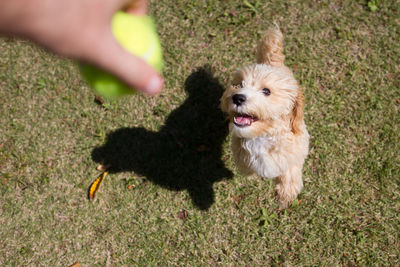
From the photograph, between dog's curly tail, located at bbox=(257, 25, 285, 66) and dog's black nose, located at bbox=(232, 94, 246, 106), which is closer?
dog's black nose, located at bbox=(232, 94, 246, 106)

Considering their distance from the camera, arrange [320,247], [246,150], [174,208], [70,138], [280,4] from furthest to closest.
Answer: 1. [280,4]
2. [70,138]
3. [174,208]
4. [320,247]
5. [246,150]

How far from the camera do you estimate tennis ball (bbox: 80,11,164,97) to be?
137 centimetres

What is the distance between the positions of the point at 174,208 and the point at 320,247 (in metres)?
1.62

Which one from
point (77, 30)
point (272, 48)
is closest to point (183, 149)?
point (272, 48)

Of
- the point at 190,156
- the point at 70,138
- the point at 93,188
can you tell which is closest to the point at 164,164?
the point at 190,156

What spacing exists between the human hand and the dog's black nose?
1.17 metres

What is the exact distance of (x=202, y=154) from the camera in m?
3.62

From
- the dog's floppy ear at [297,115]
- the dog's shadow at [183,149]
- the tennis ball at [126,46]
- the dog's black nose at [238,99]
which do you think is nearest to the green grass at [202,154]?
the dog's shadow at [183,149]

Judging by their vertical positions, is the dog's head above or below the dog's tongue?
above

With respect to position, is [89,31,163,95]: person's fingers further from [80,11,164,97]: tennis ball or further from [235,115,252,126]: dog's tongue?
[235,115,252,126]: dog's tongue

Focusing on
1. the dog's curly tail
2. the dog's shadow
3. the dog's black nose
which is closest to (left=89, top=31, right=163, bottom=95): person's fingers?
the dog's black nose

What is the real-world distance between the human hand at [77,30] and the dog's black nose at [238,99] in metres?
1.17

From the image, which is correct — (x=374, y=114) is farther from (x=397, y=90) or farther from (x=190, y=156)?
(x=190, y=156)

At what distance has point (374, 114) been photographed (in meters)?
3.58
